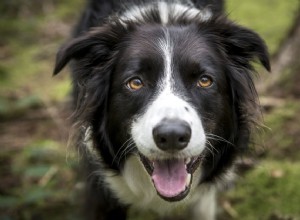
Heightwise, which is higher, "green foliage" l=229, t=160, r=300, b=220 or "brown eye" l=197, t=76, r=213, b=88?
"brown eye" l=197, t=76, r=213, b=88

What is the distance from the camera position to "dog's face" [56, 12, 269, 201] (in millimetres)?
3102

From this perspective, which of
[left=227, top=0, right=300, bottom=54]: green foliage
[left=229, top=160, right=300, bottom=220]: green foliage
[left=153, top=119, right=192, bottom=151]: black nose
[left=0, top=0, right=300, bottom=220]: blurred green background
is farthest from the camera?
[left=227, top=0, right=300, bottom=54]: green foliage

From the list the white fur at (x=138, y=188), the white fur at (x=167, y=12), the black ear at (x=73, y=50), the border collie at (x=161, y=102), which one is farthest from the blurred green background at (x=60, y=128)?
the black ear at (x=73, y=50)

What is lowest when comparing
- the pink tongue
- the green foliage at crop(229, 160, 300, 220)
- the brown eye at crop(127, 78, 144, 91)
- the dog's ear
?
the green foliage at crop(229, 160, 300, 220)

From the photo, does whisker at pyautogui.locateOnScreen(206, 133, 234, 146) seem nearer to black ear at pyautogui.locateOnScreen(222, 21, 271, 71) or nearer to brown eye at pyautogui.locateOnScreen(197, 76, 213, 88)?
brown eye at pyautogui.locateOnScreen(197, 76, 213, 88)

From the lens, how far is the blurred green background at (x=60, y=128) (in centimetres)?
448

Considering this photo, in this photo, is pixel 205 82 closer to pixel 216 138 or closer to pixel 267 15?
pixel 216 138

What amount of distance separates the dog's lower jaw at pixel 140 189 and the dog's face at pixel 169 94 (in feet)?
0.27

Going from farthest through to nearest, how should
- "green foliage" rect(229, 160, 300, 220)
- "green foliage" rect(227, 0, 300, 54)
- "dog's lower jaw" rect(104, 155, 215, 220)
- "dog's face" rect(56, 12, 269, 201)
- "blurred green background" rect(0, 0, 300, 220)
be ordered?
"green foliage" rect(227, 0, 300, 54) → "blurred green background" rect(0, 0, 300, 220) → "green foliage" rect(229, 160, 300, 220) → "dog's lower jaw" rect(104, 155, 215, 220) → "dog's face" rect(56, 12, 269, 201)

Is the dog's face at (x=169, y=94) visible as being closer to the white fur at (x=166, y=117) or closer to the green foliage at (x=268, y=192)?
the white fur at (x=166, y=117)

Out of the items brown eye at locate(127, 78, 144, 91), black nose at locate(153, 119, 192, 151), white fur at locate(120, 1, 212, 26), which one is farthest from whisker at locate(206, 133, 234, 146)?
white fur at locate(120, 1, 212, 26)

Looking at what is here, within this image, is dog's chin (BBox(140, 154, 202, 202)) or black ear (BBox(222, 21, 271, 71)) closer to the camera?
dog's chin (BBox(140, 154, 202, 202))

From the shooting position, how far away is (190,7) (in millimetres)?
4090

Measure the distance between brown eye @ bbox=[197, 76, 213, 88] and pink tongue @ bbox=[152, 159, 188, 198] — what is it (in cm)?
47
